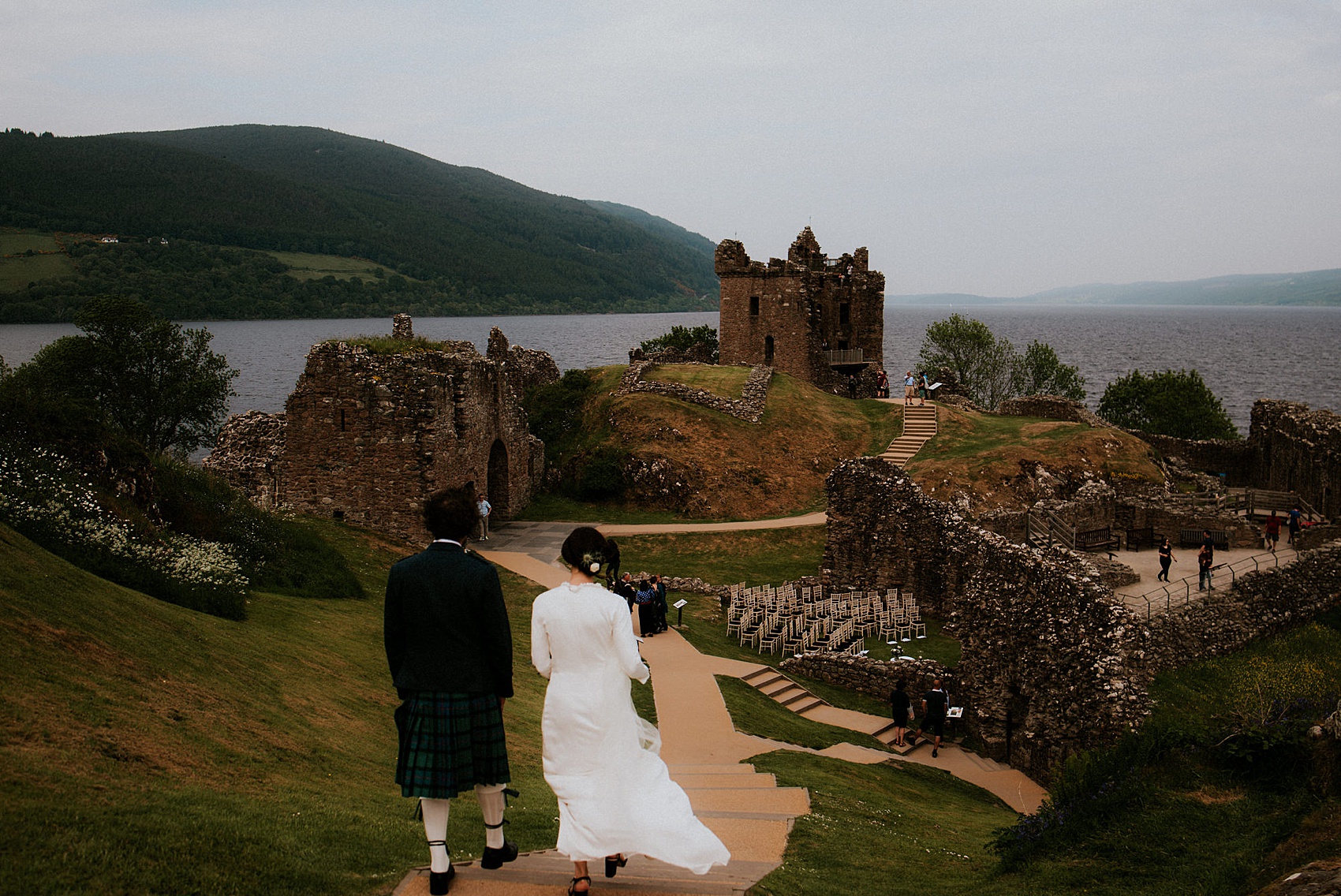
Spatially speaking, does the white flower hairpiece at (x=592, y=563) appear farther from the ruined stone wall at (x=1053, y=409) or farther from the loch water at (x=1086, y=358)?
the loch water at (x=1086, y=358)

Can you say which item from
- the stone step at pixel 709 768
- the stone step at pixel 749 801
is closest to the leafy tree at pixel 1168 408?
the stone step at pixel 709 768

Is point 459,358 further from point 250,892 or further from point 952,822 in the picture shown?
point 250,892

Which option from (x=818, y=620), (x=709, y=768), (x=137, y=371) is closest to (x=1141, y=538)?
(x=818, y=620)

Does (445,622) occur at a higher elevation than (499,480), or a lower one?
higher

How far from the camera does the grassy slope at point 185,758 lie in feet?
21.1

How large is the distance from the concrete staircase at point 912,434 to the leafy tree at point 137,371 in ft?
127

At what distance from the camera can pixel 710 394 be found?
47469 millimetres

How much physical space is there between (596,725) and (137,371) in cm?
→ 5400

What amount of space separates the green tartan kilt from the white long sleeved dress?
436mm

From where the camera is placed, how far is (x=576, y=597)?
698 centimetres

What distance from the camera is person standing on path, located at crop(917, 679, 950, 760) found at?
1998 centimetres

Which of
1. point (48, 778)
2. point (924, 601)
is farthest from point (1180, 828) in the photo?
point (924, 601)

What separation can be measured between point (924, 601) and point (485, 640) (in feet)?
78.3

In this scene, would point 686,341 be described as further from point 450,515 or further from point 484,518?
point 450,515
